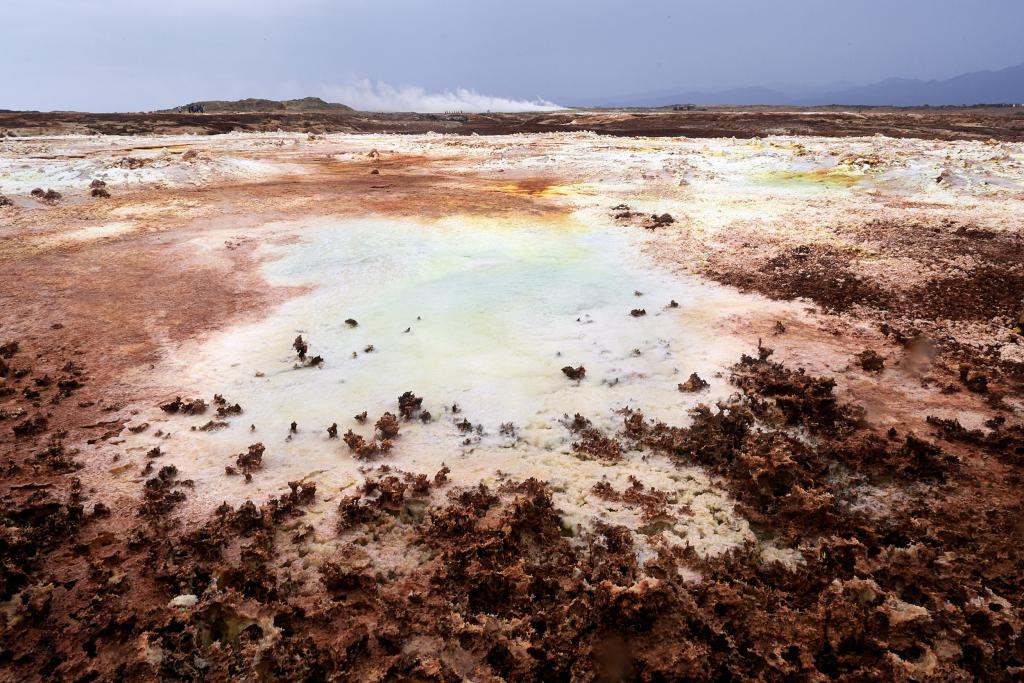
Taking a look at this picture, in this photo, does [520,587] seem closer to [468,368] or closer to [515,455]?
[515,455]

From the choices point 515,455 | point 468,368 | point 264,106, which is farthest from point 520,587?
point 264,106

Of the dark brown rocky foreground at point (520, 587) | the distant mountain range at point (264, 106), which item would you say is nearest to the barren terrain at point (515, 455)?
the dark brown rocky foreground at point (520, 587)

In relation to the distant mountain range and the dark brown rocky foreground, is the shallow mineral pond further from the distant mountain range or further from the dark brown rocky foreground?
the distant mountain range

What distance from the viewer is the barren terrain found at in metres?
3.34

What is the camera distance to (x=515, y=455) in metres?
5.14

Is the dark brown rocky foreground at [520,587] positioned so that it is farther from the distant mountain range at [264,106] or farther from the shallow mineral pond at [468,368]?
the distant mountain range at [264,106]

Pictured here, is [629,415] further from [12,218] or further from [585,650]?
[12,218]

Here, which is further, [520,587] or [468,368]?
[468,368]

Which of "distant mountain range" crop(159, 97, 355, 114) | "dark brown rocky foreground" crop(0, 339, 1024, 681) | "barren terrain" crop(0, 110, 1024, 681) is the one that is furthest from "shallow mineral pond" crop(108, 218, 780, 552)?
"distant mountain range" crop(159, 97, 355, 114)

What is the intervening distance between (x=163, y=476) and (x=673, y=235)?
1038 centimetres

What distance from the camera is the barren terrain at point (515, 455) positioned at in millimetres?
3340

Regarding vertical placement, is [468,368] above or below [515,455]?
above

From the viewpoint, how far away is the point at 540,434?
5438 millimetres

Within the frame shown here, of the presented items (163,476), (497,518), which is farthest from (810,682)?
(163,476)
